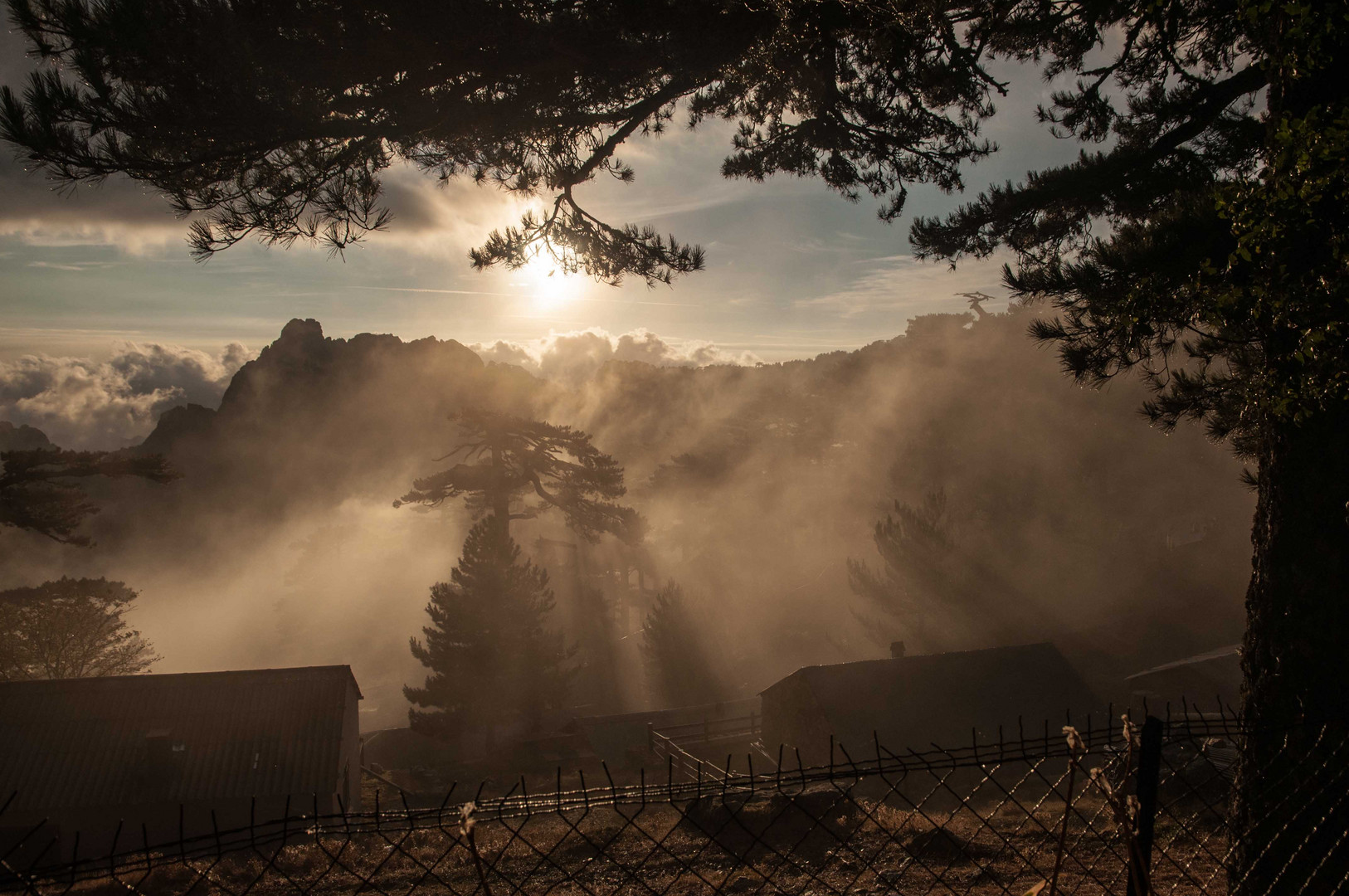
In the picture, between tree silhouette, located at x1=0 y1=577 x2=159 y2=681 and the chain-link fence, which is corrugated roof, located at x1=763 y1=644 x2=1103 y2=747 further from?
tree silhouette, located at x1=0 y1=577 x2=159 y2=681

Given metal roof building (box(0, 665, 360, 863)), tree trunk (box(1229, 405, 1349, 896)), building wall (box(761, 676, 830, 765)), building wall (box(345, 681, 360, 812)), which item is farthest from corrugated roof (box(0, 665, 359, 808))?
tree trunk (box(1229, 405, 1349, 896))

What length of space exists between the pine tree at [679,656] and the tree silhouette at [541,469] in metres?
15.1

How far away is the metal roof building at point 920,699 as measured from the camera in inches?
938

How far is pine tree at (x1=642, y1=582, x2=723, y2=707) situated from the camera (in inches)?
1661

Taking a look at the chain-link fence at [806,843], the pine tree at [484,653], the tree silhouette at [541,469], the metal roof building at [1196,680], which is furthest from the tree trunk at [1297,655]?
the pine tree at [484,653]

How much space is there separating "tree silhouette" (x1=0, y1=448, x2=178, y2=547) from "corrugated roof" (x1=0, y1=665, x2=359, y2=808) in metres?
5.29

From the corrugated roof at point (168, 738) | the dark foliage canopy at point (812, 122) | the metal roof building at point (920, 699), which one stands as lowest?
the metal roof building at point (920, 699)

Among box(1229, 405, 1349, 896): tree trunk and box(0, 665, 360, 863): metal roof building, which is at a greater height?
box(1229, 405, 1349, 896): tree trunk

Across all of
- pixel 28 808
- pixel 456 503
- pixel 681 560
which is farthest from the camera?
pixel 456 503

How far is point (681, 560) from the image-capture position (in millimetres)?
68062

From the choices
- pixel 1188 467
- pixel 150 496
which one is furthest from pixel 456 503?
pixel 1188 467

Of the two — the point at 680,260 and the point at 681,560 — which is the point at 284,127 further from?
the point at 681,560

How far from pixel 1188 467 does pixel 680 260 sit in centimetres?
6087

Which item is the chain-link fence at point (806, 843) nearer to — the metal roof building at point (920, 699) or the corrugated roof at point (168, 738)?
the corrugated roof at point (168, 738)
